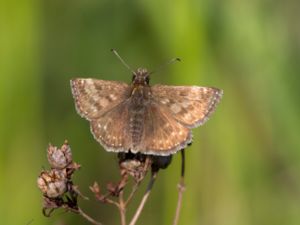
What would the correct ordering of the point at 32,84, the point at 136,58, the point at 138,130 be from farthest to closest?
the point at 136,58 < the point at 32,84 < the point at 138,130

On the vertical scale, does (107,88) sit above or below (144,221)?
above

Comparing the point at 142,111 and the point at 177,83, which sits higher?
the point at 177,83

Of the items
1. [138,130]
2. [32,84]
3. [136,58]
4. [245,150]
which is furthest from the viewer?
[136,58]

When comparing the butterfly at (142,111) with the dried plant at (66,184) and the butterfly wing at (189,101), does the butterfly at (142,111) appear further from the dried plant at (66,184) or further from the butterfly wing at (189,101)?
the dried plant at (66,184)

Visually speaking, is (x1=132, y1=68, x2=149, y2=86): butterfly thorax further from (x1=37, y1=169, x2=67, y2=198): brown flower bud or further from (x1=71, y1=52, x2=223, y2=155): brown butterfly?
(x1=37, y1=169, x2=67, y2=198): brown flower bud

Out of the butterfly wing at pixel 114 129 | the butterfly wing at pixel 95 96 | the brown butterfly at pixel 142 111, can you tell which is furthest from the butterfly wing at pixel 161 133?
the butterfly wing at pixel 95 96

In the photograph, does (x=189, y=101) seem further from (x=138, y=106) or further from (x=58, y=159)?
(x=58, y=159)

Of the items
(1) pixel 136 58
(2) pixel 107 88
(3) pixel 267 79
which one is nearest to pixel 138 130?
(2) pixel 107 88

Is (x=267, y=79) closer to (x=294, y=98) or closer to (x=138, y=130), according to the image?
(x=294, y=98)

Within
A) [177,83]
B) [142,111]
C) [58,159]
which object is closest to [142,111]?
[142,111]
